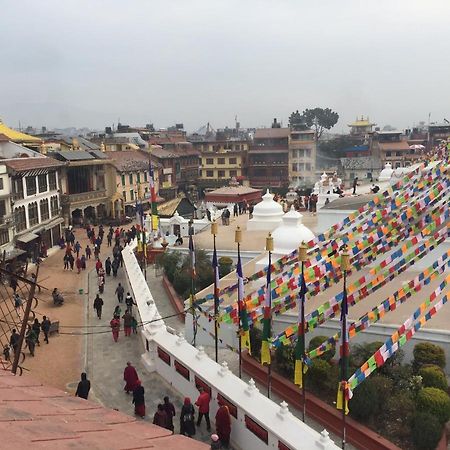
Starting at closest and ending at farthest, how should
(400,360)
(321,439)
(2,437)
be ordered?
(2,437)
(321,439)
(400,360)

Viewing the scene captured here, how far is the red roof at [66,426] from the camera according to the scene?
442cm

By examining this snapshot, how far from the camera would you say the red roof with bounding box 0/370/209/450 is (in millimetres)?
4422

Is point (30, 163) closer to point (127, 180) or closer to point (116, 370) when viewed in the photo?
point (127, 180)

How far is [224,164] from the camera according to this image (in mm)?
69250

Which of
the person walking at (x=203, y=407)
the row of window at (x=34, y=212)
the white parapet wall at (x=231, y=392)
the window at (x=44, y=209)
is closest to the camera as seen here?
the white parapet wall at (x=231, y=392)

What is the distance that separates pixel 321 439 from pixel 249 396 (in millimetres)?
2402

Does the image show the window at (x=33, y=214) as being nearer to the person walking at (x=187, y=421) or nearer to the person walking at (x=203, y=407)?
the person walking at (x=203, y=407)

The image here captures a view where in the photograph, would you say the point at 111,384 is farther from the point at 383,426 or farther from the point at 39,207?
the point at 39,207

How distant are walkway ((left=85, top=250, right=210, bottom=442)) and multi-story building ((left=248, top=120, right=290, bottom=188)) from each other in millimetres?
46755

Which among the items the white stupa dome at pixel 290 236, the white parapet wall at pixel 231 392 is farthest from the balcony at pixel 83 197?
the white parapet wall at pixel 231 392

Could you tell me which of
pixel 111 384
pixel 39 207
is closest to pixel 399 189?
pixel 111 384

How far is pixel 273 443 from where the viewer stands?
35.1ft

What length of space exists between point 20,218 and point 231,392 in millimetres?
25061

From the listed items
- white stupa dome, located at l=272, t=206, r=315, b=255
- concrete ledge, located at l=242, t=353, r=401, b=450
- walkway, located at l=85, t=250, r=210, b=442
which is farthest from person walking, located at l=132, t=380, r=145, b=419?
white stupa dome, located at l=272, t=206, r=315, b=255
